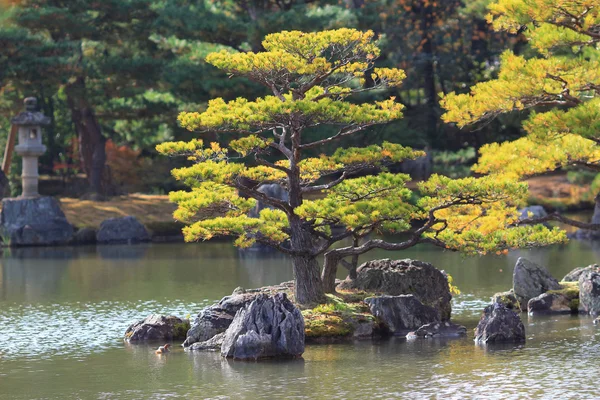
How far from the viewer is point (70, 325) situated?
930 inches

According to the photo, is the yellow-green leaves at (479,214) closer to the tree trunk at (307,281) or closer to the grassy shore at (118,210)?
the tree trunk at (307,281)

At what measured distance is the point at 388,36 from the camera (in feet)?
177

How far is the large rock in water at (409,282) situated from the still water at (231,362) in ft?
2.74

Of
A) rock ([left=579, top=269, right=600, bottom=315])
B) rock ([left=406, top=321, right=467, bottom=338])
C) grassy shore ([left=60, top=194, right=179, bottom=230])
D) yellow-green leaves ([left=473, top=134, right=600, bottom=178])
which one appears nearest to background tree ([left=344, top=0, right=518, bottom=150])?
grassy shore ([left=60, top=194, right=179, bottom=230])

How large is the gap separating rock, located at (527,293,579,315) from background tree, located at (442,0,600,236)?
4070 mm

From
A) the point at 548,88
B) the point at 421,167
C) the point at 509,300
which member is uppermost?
the point at 421,167

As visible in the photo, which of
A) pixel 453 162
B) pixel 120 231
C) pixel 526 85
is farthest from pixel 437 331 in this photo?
pixel 453 162

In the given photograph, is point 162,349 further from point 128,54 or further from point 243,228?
point 128,54

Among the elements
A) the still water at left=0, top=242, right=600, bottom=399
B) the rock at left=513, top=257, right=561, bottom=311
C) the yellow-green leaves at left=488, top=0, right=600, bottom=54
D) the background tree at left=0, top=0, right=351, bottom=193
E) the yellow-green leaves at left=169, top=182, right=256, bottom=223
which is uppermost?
the background tree at left=0, top=0, right=351, bottom=193

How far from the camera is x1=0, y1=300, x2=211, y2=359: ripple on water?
68.1 feet

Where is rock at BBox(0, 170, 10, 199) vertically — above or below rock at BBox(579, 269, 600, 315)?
above

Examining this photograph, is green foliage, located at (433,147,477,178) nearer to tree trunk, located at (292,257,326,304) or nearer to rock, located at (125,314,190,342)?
tree trunk, located at (292,257,326,304)

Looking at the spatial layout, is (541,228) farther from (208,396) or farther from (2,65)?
(2,65)

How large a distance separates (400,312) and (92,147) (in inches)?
1254
